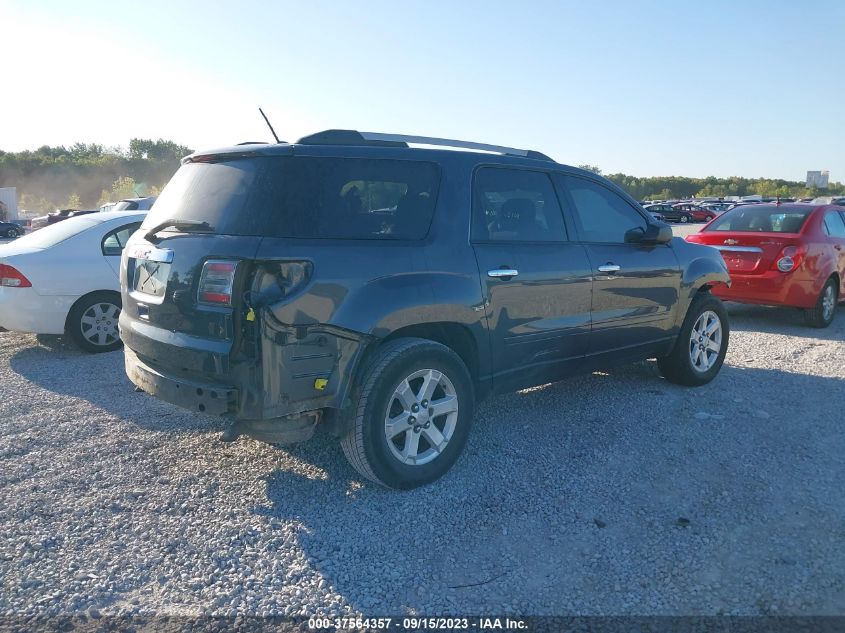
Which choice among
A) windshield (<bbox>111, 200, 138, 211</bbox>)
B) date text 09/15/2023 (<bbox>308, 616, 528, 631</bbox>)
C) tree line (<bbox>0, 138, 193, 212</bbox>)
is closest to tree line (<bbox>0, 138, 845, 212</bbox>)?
tree line (<bbox>0, 138, 193, 212</bbox>)

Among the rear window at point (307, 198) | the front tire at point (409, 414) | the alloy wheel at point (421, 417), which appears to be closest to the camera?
the rear window at point (307, 198)

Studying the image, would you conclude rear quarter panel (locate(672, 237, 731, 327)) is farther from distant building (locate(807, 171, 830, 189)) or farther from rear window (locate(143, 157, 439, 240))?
distant building (locate(807, 171, 830, 189))

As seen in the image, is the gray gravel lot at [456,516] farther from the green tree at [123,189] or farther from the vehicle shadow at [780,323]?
the green tree at [123,189]

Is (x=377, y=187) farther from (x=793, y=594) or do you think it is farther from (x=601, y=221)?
(x=793, y=594)

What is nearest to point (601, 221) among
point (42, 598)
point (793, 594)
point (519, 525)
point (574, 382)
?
point (574, 382)

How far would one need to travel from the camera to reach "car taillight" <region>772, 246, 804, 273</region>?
26.8 feet

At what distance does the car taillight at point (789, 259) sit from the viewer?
8.18 m

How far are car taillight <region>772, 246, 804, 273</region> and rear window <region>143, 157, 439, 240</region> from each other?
19.9 feet

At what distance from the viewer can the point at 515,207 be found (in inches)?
176

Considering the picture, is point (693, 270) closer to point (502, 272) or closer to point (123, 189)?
point (502, 272)

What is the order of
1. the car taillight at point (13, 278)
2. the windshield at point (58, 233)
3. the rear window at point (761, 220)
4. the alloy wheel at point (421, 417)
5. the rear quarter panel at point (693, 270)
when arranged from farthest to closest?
the rear window at point (761, 220) < the windshield at point (58, 233) < the car taillight at point (13, 278) < the rear quarter panel at point (693, 270) < the alloy wheel at point (421, 417)

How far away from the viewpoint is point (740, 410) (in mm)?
5258

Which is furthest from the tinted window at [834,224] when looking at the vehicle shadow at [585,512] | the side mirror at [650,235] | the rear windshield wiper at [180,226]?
the rear windshield wiper at [180,226]

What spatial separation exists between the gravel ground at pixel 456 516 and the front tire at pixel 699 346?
Result: 0.40m
